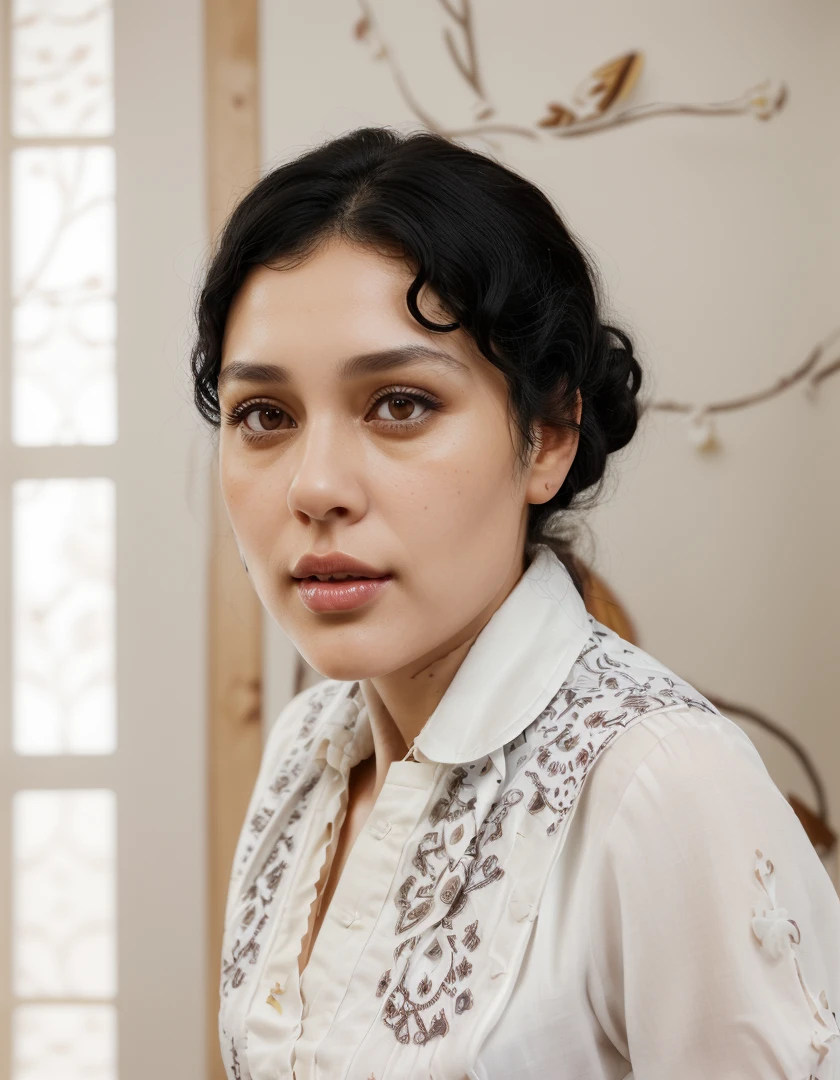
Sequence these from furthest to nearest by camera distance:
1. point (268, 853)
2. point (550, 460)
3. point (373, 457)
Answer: point (268, 853) < point (550, 460) < point (373, 457)

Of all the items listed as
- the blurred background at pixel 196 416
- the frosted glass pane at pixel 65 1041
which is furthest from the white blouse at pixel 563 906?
the frosted glass pane at pixel 65 1041

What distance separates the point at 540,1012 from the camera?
23.7 inches

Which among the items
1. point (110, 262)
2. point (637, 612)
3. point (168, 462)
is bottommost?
point (637, 612)

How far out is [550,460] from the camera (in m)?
0.77

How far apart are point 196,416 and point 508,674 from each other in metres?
0.96

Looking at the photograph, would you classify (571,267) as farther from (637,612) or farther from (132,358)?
(132,358)

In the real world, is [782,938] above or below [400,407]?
below

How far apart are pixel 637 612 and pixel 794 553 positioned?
9.7 inches

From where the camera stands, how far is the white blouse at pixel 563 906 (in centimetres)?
57

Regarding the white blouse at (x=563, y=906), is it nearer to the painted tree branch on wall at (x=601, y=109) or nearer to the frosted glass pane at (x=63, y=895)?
the painted tree branch on wall at (x=601, y=109)

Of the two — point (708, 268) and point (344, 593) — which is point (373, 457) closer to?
point (344, 593)

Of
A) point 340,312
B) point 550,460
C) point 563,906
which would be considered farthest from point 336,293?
point 563,906

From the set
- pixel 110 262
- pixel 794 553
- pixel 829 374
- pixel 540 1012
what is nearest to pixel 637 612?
pixel 794 553

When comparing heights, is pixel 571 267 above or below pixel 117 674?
above
